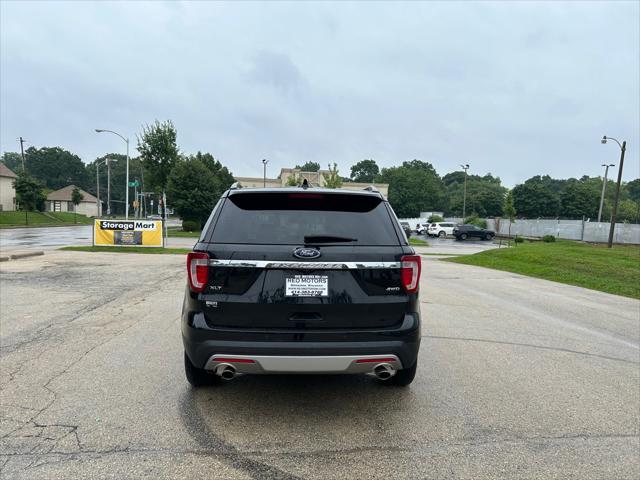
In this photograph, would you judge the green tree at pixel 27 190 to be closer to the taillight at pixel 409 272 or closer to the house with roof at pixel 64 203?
the house with roof at pixel 64 203

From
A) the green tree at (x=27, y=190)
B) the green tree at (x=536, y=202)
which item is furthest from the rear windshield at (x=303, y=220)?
the green tree at (x=536, y=202)

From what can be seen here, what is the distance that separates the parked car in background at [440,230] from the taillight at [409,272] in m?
46.1

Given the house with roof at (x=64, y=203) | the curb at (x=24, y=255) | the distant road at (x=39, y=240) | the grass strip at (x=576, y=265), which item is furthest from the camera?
the house with roof at (x=64, y=203)

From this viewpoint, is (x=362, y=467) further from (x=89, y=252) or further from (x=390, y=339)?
(x=89, y=252)

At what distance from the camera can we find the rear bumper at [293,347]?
3062mm

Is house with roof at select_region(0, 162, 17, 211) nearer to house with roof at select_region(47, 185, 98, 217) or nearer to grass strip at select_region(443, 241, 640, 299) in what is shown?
house with roof at select_region(47, 185, 98, 217)

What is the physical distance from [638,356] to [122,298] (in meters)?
8.49

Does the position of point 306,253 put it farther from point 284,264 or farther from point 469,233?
point 469,233

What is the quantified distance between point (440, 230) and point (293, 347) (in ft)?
155

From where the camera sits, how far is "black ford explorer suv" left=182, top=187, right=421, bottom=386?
3092 mm

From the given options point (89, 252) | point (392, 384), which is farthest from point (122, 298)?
point (89, 252)

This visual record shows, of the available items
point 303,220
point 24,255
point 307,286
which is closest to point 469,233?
point 24,255

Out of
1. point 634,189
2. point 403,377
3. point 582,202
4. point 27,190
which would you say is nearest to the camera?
point 403,377

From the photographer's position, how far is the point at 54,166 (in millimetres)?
121688
